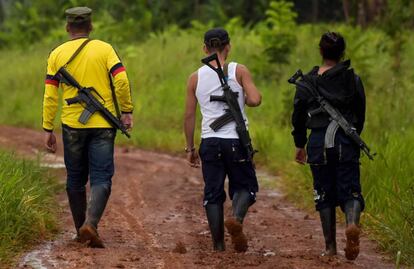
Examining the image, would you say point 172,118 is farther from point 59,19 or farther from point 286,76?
point 59,19

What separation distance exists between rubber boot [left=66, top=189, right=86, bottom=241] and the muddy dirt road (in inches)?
7.7

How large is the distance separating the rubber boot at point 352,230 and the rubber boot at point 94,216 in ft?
6.52

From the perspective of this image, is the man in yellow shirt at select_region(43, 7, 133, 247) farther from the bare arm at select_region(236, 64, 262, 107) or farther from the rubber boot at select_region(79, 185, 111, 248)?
the bare arm at select_region(236, 64, 262, 107)

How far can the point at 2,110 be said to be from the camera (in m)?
22.6

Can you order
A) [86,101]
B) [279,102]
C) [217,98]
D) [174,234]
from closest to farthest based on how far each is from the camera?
[217,98] < [86,101] < [174,234] < [279,102]

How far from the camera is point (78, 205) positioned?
8078 mm

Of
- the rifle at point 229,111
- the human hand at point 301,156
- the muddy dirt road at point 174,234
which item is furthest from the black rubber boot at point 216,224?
the human hand at point 301,156

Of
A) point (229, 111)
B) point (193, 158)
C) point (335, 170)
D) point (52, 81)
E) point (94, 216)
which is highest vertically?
point (52, 81)

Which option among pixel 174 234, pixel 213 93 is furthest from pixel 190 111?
pixel 174 234

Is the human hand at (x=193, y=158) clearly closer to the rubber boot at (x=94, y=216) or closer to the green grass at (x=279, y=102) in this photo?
the rubber boot at (x=94, y=216)

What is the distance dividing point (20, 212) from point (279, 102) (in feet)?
39.2

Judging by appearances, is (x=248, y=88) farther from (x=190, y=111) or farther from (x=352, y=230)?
(x=352, y=230)

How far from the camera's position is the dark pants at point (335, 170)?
717 cm

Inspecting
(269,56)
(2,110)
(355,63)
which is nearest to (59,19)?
(2,110)
